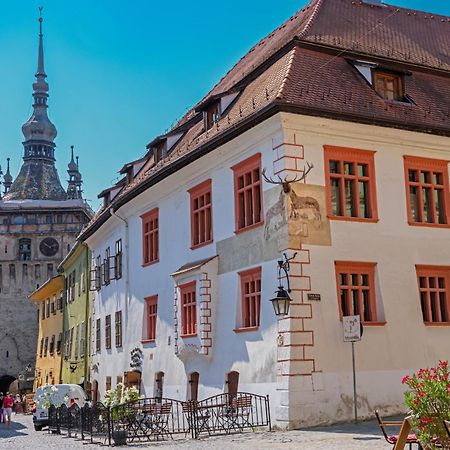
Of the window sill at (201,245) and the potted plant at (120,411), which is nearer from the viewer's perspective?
the potted plant at (120,411)

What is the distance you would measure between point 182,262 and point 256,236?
5073mm

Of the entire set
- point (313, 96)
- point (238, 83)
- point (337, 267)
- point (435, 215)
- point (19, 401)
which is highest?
point (238, 83)

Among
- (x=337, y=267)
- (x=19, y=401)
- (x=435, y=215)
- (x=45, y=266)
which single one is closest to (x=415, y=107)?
(x=435, y=215)

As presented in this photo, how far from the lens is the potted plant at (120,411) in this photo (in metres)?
17.5

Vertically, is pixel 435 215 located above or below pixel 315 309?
above

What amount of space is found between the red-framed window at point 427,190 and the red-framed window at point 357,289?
2.34m

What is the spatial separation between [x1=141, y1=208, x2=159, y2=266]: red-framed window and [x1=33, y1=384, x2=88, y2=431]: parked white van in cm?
637

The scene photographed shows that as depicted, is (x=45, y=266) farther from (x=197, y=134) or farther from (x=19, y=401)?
(x=197, y=134)

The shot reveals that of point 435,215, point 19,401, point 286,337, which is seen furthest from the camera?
point 19,401

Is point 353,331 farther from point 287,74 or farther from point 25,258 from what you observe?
point 25,258

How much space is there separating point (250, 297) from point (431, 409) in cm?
1178

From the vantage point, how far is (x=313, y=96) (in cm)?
1939

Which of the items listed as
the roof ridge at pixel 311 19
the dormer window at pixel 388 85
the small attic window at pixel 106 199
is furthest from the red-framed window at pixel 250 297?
the small attic window at pixel 106 199

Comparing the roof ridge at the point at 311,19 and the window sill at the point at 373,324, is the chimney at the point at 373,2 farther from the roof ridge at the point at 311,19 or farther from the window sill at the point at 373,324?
the window sill at the point at 373,324
